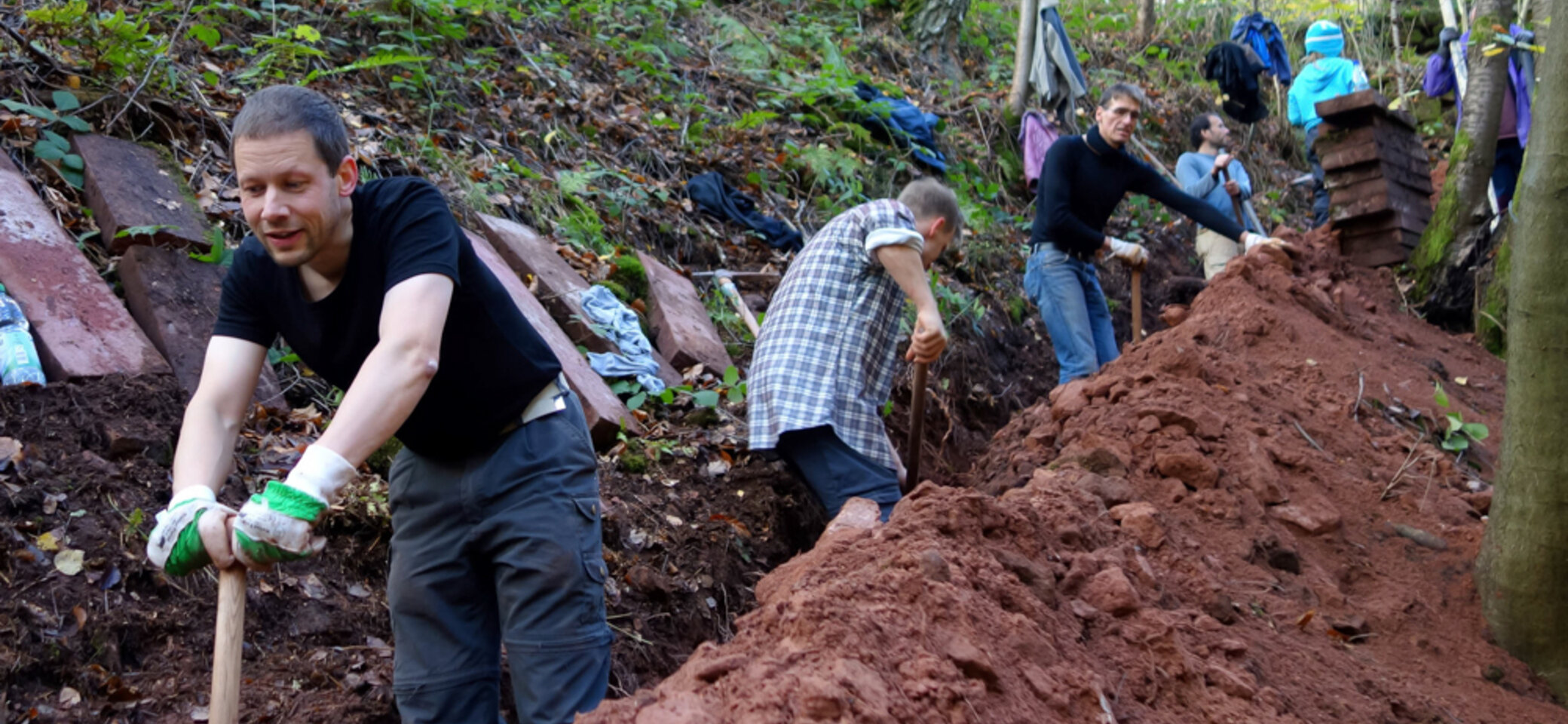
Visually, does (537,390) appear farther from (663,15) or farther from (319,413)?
(663,15)

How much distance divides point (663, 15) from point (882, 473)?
23.0 feet

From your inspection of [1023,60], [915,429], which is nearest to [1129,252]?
[915,429]

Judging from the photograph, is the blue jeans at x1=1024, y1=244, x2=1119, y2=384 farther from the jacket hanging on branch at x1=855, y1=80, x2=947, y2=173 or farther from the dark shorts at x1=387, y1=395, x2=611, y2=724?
the jacket hanging on branch at x1=855, y1=80, x2=947, y2=173

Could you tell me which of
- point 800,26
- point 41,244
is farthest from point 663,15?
point 41,244

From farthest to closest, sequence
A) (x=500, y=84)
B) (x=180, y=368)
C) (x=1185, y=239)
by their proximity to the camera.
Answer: (x=1185, y=239)
(x=500, y=84)
(x=180, y=368)

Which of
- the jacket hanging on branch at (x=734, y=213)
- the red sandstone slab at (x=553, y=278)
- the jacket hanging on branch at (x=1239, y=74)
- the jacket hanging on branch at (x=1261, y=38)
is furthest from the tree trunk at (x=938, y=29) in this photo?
the red sandstone slab at (x=553, y=278)

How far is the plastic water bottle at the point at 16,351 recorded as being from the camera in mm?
3818

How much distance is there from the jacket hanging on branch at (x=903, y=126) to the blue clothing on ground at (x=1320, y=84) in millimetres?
2957

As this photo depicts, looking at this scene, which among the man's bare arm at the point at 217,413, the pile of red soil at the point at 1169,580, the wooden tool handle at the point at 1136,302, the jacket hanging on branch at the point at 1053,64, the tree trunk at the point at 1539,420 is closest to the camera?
the pile of red soil at the point at 1169,580

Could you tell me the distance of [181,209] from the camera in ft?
16.0

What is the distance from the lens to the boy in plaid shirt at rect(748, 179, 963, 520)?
4.44 meters

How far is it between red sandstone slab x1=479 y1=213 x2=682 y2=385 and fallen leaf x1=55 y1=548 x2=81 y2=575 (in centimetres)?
256

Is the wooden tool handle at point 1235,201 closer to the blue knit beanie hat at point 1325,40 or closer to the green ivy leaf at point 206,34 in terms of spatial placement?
the blue knit beanie hat at point 1325,40

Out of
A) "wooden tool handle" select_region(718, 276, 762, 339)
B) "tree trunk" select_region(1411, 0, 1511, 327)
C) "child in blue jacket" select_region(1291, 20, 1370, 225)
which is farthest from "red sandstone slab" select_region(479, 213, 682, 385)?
"child in blue jacket" select_region(1291, 20, 1370, 225)
